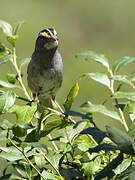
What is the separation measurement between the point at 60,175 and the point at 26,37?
6.32 m

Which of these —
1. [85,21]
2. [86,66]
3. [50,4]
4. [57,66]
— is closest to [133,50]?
[86,66]

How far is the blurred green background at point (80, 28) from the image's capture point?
22.0 feet

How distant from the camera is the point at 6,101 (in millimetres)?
1646

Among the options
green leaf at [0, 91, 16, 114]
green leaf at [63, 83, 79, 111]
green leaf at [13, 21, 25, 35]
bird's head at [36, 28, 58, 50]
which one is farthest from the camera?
bird's head at [36, 28, 58, 50]

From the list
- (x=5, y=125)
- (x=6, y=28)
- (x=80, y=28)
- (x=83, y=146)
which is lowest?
(x=80, y=28)

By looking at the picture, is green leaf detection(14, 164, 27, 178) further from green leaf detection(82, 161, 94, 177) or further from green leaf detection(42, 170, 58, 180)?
green leaf detection(82, 161, 94, 177)

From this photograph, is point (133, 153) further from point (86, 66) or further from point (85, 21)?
point (85, 21)

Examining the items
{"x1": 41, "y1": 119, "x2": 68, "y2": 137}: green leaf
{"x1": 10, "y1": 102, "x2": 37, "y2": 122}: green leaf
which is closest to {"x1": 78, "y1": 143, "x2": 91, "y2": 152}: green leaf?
{"x1": 41, "y1": 119, "x2": 68, "y2": 137}: green leaf

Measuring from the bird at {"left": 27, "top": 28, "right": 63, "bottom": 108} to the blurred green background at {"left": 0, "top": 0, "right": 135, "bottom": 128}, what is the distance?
2723 millimetres

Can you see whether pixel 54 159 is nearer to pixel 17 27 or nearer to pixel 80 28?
pixel 17 27

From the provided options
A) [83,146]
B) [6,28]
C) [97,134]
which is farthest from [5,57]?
[97,134]

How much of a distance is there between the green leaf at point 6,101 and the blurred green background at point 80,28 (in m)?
4.35

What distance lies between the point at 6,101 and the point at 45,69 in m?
1.60

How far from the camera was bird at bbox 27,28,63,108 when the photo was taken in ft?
10.4
